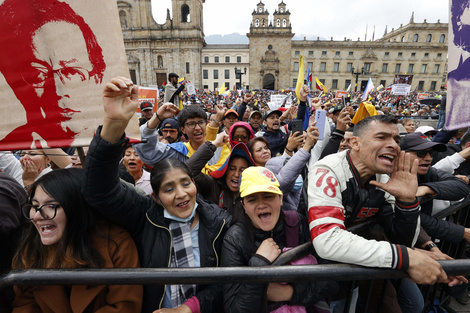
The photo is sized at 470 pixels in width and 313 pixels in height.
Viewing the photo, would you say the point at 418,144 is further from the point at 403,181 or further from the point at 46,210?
the point at 46,210

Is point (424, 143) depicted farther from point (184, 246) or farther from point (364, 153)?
point (184, 246)

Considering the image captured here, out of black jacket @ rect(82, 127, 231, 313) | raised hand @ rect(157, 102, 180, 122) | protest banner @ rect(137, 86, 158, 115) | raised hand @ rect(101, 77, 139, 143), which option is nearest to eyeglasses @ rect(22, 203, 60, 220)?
black jacket @ rect(82, 127, 231, 313)

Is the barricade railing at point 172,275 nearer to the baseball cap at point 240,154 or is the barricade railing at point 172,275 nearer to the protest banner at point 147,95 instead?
the baseball cap at point 240,154

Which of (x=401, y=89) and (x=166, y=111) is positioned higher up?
(x=401, y=89)

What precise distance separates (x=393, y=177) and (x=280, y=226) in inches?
35.7

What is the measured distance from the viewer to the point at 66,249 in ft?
4.75

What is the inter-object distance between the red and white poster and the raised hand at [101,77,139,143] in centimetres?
29

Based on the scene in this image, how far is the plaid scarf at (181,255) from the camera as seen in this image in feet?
5.57

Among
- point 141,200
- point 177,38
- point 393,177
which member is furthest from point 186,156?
point 177,38

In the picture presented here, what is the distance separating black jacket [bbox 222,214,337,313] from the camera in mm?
1466

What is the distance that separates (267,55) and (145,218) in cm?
5495

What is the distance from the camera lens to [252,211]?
187 cm

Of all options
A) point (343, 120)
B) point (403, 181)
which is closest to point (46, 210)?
point (403, 181)

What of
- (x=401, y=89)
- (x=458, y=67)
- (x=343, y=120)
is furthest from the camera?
(x=401, y=89)
